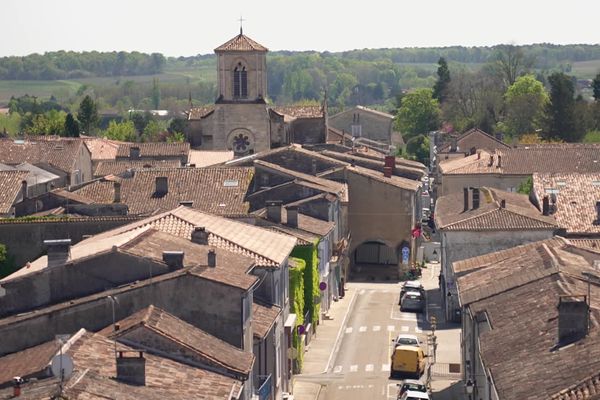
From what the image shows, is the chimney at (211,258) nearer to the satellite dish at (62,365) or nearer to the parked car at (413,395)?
the parked car at (413,395)

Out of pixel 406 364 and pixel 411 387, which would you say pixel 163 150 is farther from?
pixel 411 387

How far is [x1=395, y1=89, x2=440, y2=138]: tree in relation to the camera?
162m

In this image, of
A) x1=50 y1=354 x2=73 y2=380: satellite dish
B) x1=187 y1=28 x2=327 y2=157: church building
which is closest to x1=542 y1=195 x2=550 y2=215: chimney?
x1=187 y1=28 x2=327 y2=157: church building

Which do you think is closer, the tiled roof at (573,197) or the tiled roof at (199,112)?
the tiled roof at (573,197)

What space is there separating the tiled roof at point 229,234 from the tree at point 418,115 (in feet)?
362

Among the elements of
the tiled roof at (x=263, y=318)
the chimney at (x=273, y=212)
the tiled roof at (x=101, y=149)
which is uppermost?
the tiled roof at (x=263, y=318)

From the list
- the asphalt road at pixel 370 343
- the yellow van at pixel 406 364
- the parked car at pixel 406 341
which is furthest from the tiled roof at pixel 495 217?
the yellow van at pixel 406 364

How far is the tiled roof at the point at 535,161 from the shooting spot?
93375 mm

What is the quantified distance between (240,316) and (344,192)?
41810mm

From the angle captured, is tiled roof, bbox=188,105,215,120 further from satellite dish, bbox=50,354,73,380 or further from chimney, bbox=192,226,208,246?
satellite dish, bbox=50,354,73,380

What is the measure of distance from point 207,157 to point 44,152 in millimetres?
9945

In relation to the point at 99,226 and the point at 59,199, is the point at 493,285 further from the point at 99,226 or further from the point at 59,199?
the point at 59,199

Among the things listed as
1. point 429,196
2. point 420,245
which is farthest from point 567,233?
point 429,196

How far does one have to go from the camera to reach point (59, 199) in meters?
67.8
